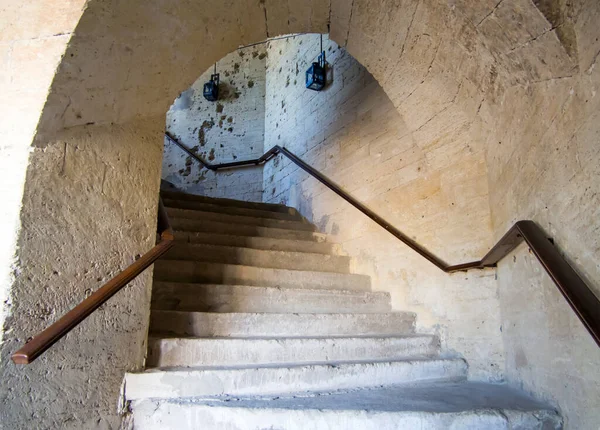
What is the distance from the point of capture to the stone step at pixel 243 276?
7.56 ft

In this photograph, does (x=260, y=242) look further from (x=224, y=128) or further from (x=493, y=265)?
(x=224, y=128)

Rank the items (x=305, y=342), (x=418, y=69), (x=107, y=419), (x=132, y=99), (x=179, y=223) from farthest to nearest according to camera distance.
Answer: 1. (x=179, y=223)
2. (x=418, y=69)
3. (x=305, y=342)
4. (x=132, y=99)
5. (x=107, y=419)

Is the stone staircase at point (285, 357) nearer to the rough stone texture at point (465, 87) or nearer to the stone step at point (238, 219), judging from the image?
the stone step at point (238, 219)

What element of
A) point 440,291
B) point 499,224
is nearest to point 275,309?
point 440,291

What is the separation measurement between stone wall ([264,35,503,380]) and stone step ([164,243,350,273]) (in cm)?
30

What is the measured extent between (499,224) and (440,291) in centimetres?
56

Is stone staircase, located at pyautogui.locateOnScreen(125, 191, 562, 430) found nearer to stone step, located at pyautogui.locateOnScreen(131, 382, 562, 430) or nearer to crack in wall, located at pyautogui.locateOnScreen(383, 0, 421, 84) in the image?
stone step, located at pyautogui.locateOnScreen(131, 382, 562, 430)

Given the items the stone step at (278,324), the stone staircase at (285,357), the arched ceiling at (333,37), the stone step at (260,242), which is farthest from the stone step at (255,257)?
the arched ceiling at (333,37)

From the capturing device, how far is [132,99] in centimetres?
151

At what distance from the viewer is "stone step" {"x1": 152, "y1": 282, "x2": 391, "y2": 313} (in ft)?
6.81

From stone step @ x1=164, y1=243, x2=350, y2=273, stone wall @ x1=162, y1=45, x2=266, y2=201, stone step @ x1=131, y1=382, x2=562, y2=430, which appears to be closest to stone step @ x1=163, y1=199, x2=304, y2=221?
stone step @ x1=164, y1=243, x2=350, y2=273

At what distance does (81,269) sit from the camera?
1338 millimetres

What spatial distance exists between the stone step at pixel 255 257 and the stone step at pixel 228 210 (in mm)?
800

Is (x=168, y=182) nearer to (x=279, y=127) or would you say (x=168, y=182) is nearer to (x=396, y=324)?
(x=279, y=127)
